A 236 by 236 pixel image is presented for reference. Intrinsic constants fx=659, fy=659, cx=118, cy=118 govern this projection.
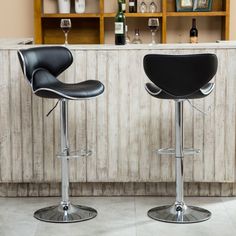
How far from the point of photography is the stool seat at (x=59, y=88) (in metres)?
3.83

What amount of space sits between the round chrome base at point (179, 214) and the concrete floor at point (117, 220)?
0.05m

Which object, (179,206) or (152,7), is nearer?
(179,206)

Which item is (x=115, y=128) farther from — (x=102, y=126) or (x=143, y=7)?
(x=143, y=7)

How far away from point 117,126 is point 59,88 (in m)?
0.69

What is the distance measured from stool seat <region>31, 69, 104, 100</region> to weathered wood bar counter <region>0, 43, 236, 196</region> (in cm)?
28

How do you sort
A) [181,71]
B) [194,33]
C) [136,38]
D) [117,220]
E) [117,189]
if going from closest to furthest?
1. [181,71]
2. [117,220]
3. [117,189]
4. [194,33]
5. [136,38]

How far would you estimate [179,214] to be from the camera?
4059 millimetres

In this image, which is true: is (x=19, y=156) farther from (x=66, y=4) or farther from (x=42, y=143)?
(x=66, y=4)

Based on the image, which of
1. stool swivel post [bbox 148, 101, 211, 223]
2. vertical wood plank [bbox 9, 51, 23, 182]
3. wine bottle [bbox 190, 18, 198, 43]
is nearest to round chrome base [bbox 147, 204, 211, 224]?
stool swivel post [bbox 148, 101, 211, 223]

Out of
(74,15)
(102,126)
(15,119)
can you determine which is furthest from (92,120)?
(74,15)

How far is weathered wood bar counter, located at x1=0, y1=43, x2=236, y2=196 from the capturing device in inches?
173

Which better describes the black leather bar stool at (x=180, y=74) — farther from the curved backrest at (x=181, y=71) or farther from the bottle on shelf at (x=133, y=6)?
the bottle on shelf at (x=133, y=6)

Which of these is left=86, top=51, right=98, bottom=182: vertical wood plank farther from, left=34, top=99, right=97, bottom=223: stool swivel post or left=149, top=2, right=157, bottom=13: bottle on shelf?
left=149, top=2, right=157, bottom=13: bottle on shelf

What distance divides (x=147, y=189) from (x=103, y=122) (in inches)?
22.7
